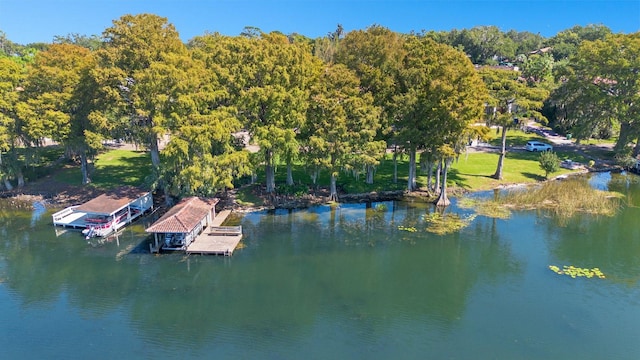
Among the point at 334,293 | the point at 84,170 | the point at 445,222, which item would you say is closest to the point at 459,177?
the point at 445,222

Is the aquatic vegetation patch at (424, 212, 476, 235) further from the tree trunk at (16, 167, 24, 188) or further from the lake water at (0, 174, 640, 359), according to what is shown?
the tree trunk at (16, 167, 24, 188)

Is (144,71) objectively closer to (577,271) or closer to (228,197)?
(228,197)

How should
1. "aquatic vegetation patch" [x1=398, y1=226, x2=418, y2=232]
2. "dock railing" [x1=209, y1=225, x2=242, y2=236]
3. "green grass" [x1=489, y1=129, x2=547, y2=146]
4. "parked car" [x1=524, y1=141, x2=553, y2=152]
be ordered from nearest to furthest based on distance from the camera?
1. "dock railing" [x1=209, y1=225, x2=242, y2=236]
2. "aquatic vegetation patch" [x1=398, y1=226, x2=418, y2=232]
3. "parked car" [x1=524, y1=141, x2=553, y2=152]
4. "green grass" [x1=489, y1=129, x2=547, y2=146]

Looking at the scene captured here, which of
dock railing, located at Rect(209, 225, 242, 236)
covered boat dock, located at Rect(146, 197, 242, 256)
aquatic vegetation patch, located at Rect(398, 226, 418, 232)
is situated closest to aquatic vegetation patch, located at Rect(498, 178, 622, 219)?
aquatic vegetation patch, located at Rect(398, 226, 418, 232)

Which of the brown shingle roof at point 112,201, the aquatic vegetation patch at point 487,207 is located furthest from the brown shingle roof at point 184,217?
the aquatic vegetation patch at point 487,207

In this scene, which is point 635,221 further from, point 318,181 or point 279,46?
point 279,46

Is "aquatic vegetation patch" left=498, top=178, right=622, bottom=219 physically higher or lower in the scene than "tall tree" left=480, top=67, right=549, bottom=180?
lower

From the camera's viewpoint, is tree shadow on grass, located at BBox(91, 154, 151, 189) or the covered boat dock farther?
tree shadow on grass, located at BBox(91, 154, 151, 189)
